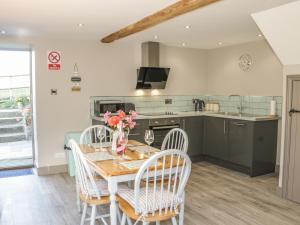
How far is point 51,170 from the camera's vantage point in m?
4.71

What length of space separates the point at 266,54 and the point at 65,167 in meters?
4.00

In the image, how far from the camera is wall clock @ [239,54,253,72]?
5.14m

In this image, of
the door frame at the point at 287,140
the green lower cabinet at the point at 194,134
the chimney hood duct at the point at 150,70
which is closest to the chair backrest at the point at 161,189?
the door frame at the point at 287,140

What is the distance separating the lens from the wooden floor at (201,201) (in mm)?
3012

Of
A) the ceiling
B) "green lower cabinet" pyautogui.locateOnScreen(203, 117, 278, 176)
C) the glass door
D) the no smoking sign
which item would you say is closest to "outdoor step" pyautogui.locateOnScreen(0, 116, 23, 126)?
the glass door

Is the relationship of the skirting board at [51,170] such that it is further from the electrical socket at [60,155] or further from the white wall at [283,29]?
the white wall at [283,29]

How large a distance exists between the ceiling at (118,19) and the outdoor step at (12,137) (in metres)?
1.81

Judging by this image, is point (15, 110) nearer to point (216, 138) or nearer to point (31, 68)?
point (31, 68)

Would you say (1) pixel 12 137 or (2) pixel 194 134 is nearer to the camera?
(1) pixel 12 137

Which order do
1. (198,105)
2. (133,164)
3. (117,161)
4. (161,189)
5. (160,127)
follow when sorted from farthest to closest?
(198,105) < (160,127) < (117,161) < (133,164) < (161,189)

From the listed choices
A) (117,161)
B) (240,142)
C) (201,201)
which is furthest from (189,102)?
(117,161)

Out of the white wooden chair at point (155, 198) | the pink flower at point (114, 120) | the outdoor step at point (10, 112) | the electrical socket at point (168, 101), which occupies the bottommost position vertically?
the white wooden chair at point (155, 198)

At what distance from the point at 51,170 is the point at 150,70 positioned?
8.10ft

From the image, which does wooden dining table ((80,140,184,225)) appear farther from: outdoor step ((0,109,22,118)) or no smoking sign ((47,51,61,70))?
outdoor step ((0,109,22,118))
